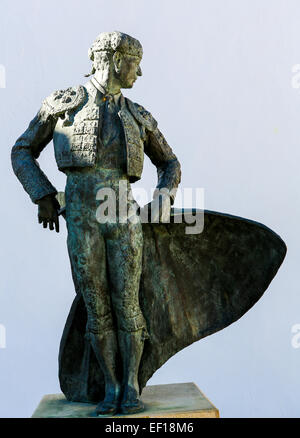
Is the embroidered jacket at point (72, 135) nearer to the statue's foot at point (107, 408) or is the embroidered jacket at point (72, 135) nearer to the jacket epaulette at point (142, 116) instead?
the jacket epaulette at point (142, 116)

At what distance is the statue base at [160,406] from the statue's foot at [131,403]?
3cm

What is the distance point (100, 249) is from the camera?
15.3 feet

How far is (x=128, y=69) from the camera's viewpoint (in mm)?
4723

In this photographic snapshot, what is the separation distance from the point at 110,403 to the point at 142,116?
5.28 feet

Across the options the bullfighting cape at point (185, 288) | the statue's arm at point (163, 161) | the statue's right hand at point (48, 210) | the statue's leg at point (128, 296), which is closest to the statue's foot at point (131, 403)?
the statue's leg at point (128, 296)

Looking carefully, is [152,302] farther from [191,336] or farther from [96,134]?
[96,134]

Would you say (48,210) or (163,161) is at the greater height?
(163,161)

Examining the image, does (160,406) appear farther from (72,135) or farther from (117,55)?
(117,55)

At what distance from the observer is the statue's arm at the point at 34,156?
474 cm

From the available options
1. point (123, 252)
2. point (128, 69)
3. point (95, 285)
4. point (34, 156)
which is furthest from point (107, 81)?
point (95, 285)

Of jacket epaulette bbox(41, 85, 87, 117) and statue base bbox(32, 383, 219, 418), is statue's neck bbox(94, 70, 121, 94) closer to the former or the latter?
jacket epaulette bbox(41, 85, 87, 117)

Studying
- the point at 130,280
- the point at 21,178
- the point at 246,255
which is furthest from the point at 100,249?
the point at 246,255

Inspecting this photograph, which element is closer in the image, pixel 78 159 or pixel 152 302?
pixel 78 159

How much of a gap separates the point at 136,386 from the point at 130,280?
579mm
